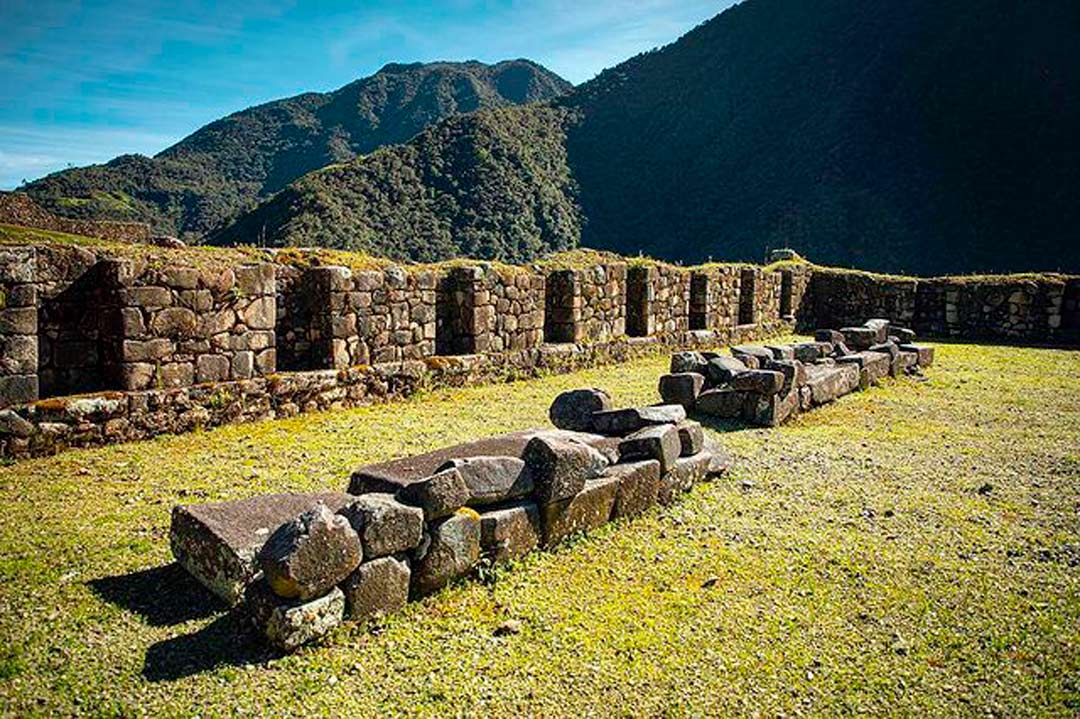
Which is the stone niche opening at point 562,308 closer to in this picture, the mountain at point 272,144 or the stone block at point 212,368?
the stone block at point 212,368

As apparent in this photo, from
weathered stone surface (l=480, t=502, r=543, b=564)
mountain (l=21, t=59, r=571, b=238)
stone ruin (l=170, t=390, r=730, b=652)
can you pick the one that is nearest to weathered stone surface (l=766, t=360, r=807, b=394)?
stone ruin (l=170, t=390, r=730, b=652)

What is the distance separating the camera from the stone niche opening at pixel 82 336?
27.4 ft

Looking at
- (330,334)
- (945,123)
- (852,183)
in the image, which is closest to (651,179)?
(852,183)

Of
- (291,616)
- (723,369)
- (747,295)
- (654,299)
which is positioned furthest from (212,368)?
(747,295)

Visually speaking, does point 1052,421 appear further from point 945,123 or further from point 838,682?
point 945,123

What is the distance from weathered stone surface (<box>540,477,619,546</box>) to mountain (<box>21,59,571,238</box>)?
41555 millimetres

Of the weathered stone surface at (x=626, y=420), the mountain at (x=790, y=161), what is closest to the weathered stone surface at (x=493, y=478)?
the weathered stone surface at (x=626, y=420)

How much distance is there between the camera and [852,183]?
188 ft

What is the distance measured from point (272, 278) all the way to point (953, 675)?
28.9 feet

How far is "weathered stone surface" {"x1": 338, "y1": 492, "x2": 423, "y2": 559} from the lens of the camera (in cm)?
440

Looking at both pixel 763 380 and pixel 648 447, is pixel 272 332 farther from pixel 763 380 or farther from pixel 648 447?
pixel 763 380

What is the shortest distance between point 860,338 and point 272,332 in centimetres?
1207

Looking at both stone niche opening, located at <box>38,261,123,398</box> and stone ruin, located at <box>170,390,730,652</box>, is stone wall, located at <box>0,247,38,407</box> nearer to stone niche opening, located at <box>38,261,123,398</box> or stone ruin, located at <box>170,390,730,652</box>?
stone niche opening, located at <box>38,261,123,398</box>

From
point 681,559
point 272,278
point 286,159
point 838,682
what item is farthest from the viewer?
point 286,159
